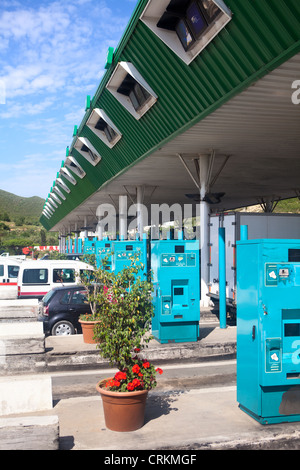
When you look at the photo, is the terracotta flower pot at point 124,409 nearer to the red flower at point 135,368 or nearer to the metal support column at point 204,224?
the red flower at point 135,368

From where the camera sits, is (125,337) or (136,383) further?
(125,337)

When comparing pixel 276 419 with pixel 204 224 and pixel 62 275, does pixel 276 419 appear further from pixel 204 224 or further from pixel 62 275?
pixel 62 275

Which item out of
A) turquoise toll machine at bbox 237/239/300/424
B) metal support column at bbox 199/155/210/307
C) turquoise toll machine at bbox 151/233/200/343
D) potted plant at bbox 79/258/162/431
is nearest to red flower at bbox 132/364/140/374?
potted plant at bbox 79/258/162/431

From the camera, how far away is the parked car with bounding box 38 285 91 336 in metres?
13.6

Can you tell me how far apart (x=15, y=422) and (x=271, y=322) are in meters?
3.48

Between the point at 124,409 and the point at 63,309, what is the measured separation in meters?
7.39

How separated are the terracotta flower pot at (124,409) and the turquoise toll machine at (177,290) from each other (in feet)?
17.6

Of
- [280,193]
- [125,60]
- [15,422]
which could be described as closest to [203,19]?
[125,60]

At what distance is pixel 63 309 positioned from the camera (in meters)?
13.7

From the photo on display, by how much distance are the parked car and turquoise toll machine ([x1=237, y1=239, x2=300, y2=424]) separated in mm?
7312

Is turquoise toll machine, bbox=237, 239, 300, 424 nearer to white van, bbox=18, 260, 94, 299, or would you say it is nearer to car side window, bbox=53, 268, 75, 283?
white van, bbox=18, 260, 94, 299

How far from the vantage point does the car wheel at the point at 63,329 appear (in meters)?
13.7

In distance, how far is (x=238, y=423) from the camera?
22.4 ft

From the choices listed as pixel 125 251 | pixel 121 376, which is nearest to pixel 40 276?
pixel 125 251
